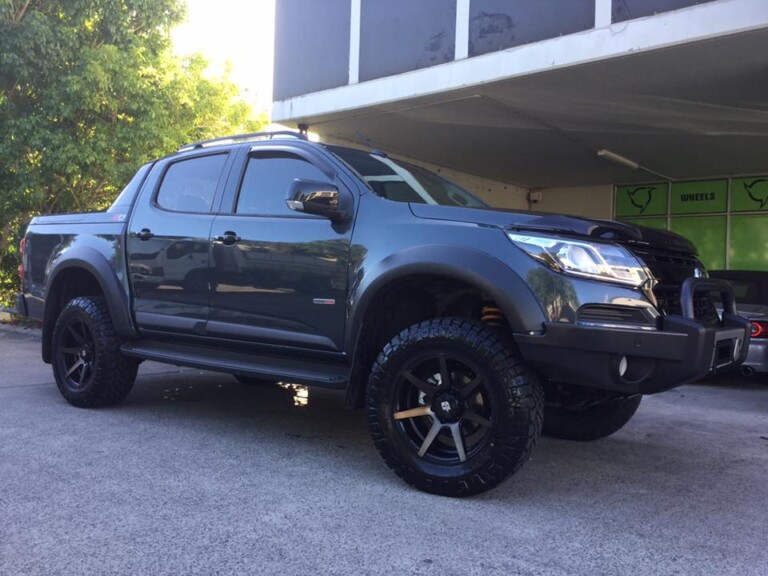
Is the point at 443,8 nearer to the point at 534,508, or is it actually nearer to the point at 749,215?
the point at 534,508

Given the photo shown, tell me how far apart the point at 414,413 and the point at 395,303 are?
2.26 feet

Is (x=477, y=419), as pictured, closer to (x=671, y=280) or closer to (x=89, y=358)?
(x=671, y=280)

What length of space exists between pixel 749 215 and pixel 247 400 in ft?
39.4

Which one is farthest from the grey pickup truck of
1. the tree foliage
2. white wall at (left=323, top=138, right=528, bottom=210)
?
white wall at (left=323, top=138, right=528, bottom=210)

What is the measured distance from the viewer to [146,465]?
383 cm

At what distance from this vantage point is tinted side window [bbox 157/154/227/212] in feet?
15.5

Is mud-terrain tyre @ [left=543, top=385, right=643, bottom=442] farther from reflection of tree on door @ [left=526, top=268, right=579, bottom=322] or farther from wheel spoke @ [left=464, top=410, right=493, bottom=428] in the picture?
reflection of tree on door @ [left=526, top=268, right=579, bottom=322]

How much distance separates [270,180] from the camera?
14.4 ft

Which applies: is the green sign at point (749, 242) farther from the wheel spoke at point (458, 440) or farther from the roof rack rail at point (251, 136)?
the wheel spoke at point (458, 440)

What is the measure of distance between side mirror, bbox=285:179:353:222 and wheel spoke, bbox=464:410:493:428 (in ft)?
4.31

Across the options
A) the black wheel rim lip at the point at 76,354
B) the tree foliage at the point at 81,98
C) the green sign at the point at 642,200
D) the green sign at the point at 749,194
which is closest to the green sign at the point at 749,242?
the green sign at the point at 749,194

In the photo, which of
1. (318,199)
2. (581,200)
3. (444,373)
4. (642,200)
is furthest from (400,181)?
(581,200)

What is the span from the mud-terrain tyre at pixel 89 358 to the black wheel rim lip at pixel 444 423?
2.54 meters

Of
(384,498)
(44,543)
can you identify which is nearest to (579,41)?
(384,498)
